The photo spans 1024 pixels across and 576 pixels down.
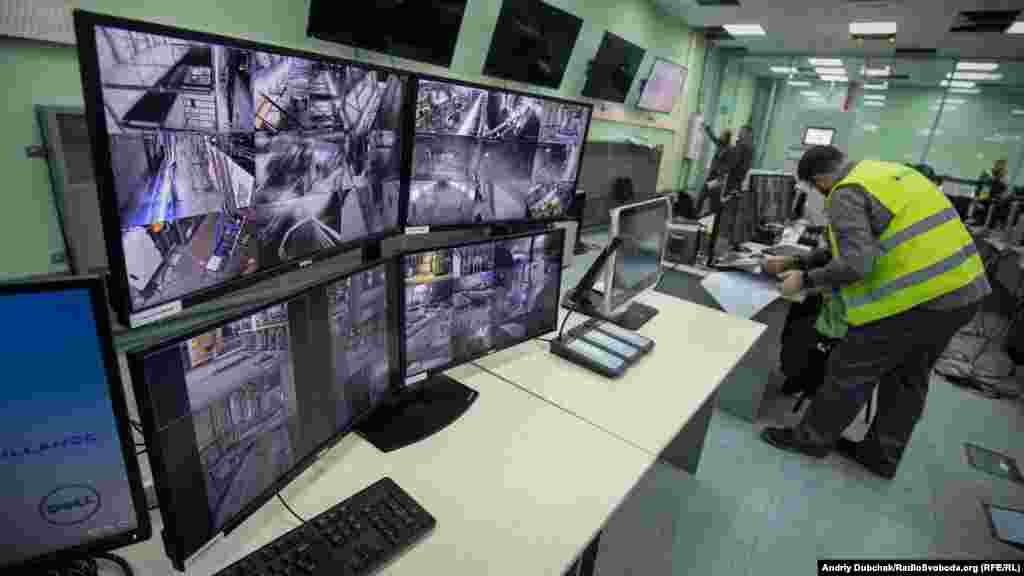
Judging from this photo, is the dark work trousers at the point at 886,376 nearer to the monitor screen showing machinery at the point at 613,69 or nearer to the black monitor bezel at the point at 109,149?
the black monitor bezel at the point at 109,149

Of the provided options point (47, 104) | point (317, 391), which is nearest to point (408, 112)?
point (317, 391)

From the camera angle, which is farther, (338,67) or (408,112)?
(408,112)

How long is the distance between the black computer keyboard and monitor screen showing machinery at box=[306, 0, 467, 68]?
2.78 m

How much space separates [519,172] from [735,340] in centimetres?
108

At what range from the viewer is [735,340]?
1776 millimetres

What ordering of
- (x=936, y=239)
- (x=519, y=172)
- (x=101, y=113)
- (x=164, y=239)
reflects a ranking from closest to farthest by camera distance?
1. (x=101, y=113)
2. (x=164, y=239)
3. (x=519, y=172)
4. (x=936, y=239)

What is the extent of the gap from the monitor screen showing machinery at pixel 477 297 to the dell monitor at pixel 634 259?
23 centimetres

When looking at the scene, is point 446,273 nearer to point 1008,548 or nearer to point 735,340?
point 735,340

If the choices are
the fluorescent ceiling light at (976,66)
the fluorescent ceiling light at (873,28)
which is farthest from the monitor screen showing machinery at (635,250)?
the fluorescent ceiling light at (976,66)

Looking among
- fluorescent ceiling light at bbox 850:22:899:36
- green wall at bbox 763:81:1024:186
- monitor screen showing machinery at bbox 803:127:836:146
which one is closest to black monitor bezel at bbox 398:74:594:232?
fluorescent ceiling light at bbox 850:22:899:36

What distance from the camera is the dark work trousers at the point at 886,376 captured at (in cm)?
187

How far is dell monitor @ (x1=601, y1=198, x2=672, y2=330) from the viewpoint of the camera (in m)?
1.53

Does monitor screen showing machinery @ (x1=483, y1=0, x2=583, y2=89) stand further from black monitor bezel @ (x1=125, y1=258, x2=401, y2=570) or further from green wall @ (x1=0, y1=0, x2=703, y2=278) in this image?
black monitor bezel @ (x1=125, y1=258, x2=401, y2=570)

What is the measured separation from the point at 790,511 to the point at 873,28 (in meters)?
6.85
